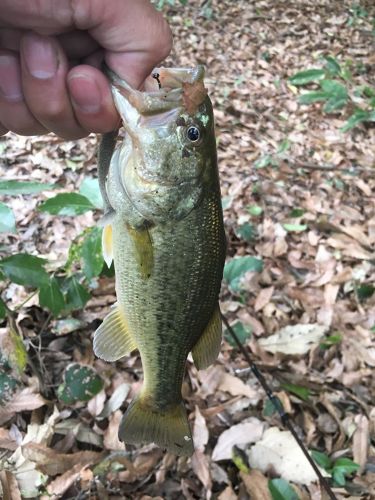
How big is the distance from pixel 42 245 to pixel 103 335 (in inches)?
75.1

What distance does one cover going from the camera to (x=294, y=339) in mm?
3281

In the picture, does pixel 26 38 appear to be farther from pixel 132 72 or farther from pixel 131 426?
pixel 131 426

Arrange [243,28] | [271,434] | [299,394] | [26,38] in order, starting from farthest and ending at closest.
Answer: [243,28] → [299,394] → [271,434] → [26,38]

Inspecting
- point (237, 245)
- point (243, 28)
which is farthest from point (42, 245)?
point (243, 28)

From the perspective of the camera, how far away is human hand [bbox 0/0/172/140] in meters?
1.39

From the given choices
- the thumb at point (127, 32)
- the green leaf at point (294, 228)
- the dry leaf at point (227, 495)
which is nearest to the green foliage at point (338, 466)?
the dry leaf at point (227, 495)

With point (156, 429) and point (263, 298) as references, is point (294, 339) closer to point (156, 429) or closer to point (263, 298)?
point (263, 298)

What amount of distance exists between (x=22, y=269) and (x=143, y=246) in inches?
25.6

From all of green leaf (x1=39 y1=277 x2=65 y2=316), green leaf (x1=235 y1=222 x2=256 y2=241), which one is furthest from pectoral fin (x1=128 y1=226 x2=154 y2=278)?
green leaf (x1=235 y1=222 x2=256 y2=241)

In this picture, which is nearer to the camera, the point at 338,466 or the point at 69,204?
the point at 69,204

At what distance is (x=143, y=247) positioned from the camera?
1.63 metres

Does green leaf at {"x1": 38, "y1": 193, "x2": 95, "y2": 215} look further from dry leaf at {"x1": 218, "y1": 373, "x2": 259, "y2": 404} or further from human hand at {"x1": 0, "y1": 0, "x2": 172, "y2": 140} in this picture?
dry leaf at {"x1": 218, "y1": 373, "x2": 259, "y2": 404}

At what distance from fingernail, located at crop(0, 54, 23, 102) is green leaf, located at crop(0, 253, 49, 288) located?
2.34 ft

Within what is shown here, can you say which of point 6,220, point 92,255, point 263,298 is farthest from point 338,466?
point 6,220
